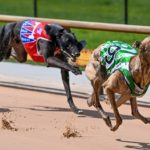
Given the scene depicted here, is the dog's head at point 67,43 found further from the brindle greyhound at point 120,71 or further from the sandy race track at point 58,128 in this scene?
the brindle greyhound at point 120,71

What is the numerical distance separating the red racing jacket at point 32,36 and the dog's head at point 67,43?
0.16 meters

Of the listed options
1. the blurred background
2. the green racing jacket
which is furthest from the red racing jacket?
the blurred background

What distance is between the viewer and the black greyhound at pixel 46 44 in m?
10.0

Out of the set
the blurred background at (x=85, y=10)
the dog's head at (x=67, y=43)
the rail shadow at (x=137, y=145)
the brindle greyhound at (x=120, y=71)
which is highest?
the brindle greyhound at (x=120, y=71)

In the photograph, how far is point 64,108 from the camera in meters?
10.7

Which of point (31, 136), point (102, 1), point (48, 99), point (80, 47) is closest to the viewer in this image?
point (31, 136)

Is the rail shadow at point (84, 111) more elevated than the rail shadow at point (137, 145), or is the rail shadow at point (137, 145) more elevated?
the rail shadow at point (137, 145)

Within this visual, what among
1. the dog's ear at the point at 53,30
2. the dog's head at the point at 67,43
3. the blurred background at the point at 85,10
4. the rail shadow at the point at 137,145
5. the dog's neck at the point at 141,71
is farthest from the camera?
the blurred background at the point at 85,10

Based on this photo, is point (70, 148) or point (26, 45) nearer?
point (70, 148)

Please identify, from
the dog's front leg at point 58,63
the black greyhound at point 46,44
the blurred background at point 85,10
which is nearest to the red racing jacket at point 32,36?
the black greyhound at point 46,44

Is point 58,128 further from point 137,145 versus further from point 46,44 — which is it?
point 46,44

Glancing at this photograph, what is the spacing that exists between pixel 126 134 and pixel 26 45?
2.40 m

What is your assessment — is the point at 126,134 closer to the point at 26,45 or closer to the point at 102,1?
the point at 26,45

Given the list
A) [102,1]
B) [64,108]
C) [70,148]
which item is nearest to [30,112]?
[64,108]
